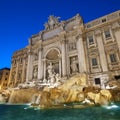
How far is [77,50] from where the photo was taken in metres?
24.5

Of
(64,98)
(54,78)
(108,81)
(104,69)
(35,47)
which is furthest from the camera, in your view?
(35,47)

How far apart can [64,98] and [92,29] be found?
16683 mm

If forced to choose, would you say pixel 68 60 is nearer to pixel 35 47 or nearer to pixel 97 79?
pixel 97 79

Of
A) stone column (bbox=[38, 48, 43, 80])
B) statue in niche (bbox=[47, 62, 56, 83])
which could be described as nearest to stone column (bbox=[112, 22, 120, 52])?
statue in niche (bbox=[47, 62, 56, 83])

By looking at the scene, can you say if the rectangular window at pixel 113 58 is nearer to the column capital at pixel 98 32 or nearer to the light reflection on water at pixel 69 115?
the column capital at pixel 98 32

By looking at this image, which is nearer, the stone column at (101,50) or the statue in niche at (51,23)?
the stone column at (101,50)

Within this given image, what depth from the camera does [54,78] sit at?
22.2 metres

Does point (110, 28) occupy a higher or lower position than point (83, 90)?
higher

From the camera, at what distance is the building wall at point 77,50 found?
69.2 ft

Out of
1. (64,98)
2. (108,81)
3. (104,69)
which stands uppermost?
(104,69)

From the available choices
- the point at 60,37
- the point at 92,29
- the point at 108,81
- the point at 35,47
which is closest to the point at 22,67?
the point at 35,47

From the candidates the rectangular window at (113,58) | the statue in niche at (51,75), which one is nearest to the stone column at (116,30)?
the rectangular window at (113,58)

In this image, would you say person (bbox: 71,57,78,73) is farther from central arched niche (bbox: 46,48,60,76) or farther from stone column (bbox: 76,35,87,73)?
central arched niche (bbox: 46,48,60,76)

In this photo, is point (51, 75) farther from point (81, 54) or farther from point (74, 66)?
point (81, 54)
